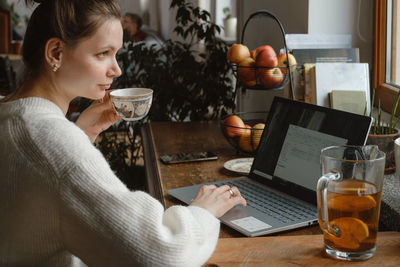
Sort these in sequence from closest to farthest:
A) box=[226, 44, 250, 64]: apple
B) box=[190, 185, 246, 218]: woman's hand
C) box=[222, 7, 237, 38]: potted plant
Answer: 1. box=[190, 185, 246, 218]: woman's hand
2. box=[226, 44, 250, 64]: apple
3. box=[222, 7, 237, 38]: potted plant

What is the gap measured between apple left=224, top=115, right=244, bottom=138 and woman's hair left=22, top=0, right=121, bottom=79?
0.58m

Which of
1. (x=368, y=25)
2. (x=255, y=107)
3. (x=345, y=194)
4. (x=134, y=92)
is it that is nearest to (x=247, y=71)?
(x=134, y=92)

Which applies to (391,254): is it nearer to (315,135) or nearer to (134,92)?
(315,135)

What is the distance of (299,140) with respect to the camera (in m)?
1.19

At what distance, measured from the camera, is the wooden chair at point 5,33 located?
558 centimetres

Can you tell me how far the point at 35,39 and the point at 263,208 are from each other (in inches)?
23.4

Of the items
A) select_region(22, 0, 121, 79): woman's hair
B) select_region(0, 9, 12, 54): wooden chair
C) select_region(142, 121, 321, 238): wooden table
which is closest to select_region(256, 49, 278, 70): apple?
select_region(142, 121, 321, 238): wooden table

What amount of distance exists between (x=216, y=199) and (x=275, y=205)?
21 centimetres

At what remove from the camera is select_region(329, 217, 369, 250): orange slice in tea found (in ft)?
2.63

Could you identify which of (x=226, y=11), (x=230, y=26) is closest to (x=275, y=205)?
(x=230, y=26)

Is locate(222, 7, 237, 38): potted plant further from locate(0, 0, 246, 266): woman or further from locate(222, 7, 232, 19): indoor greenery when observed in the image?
locate(0, 0, 246, 266): woman

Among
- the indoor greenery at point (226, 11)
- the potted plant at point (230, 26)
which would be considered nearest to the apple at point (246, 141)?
the potted plant at point (230, 26)

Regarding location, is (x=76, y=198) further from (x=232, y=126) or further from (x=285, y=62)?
(x=285, y=62)

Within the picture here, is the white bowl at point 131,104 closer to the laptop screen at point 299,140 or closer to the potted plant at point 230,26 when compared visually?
the laptop screen at point 299,140
